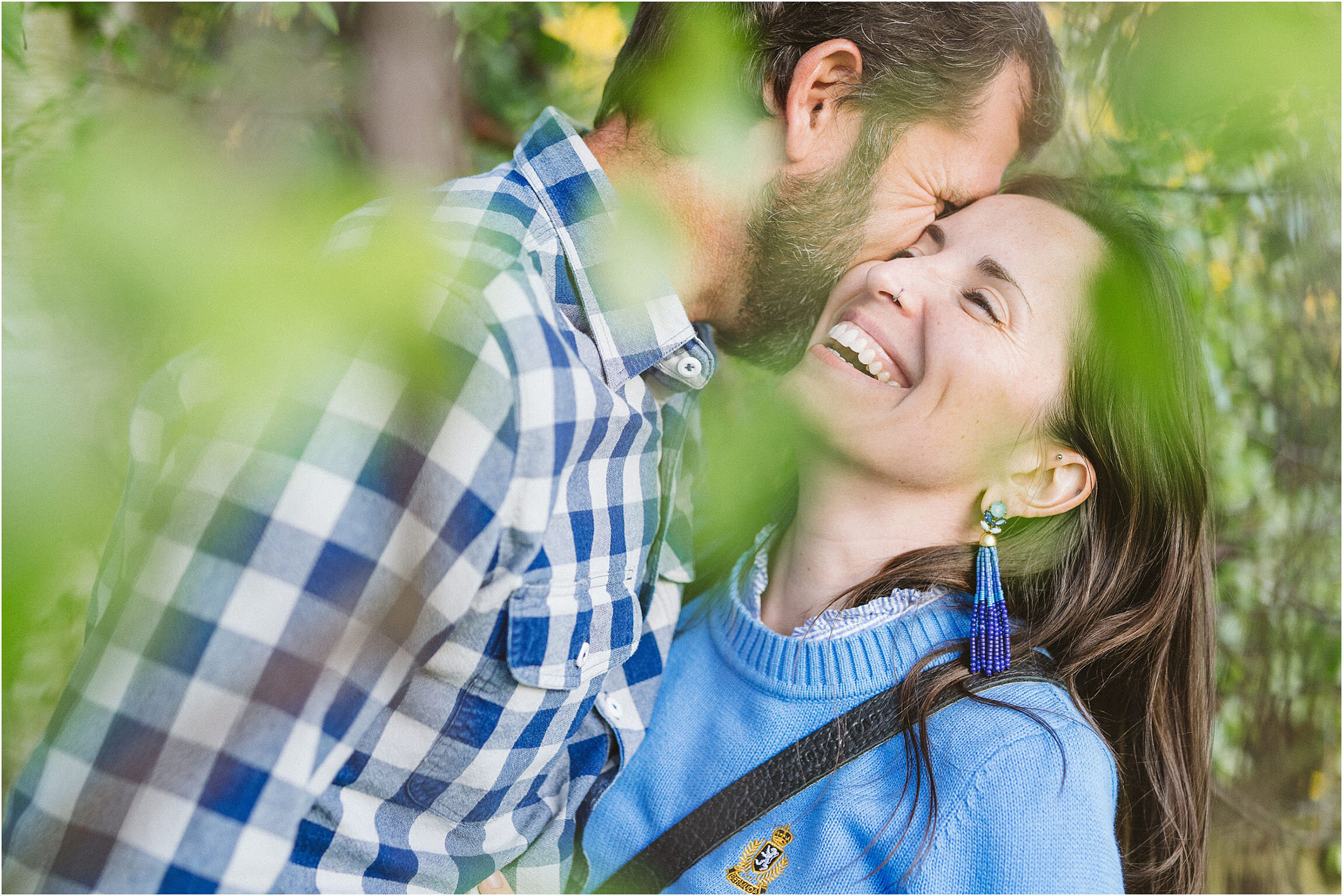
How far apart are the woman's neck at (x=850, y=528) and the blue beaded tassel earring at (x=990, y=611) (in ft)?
0.21

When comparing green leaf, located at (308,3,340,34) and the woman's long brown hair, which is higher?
green leaf, located at (308,3,340,34)

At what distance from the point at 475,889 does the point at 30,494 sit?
127cm

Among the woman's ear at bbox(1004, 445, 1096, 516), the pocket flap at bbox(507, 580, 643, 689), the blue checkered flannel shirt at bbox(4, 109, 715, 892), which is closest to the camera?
the blue checkered flannel shirt at bbox(4, 109, 715, 892)

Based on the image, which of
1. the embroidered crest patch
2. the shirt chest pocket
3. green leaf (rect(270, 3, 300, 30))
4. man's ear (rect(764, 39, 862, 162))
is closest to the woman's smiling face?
→ man's ear (rect(764, 39, 862, 162))

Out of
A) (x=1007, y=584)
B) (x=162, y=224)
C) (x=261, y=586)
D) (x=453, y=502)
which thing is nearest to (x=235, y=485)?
(x=261, y=586)

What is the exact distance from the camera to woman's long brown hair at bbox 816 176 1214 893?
173cm

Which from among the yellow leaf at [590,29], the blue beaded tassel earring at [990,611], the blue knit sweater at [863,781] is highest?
the yellow leaf at [590,29]

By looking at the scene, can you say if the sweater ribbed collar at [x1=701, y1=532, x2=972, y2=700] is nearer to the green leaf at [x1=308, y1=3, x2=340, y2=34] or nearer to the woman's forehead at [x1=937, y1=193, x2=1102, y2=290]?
the woman's forehead at [x1=937, y1=193, x2=1102, y2=290]

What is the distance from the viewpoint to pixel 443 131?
1670mm

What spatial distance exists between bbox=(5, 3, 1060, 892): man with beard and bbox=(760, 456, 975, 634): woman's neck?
0.29 metres

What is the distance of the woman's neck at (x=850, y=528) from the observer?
1858mm

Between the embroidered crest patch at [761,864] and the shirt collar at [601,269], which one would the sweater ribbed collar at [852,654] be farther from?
the shirt collar at [601,269]

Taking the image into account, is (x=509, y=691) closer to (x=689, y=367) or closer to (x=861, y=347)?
(x=689, y=367)

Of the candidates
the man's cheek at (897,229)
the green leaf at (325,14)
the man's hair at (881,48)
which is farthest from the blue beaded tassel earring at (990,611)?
the green leaf at (325,14)
